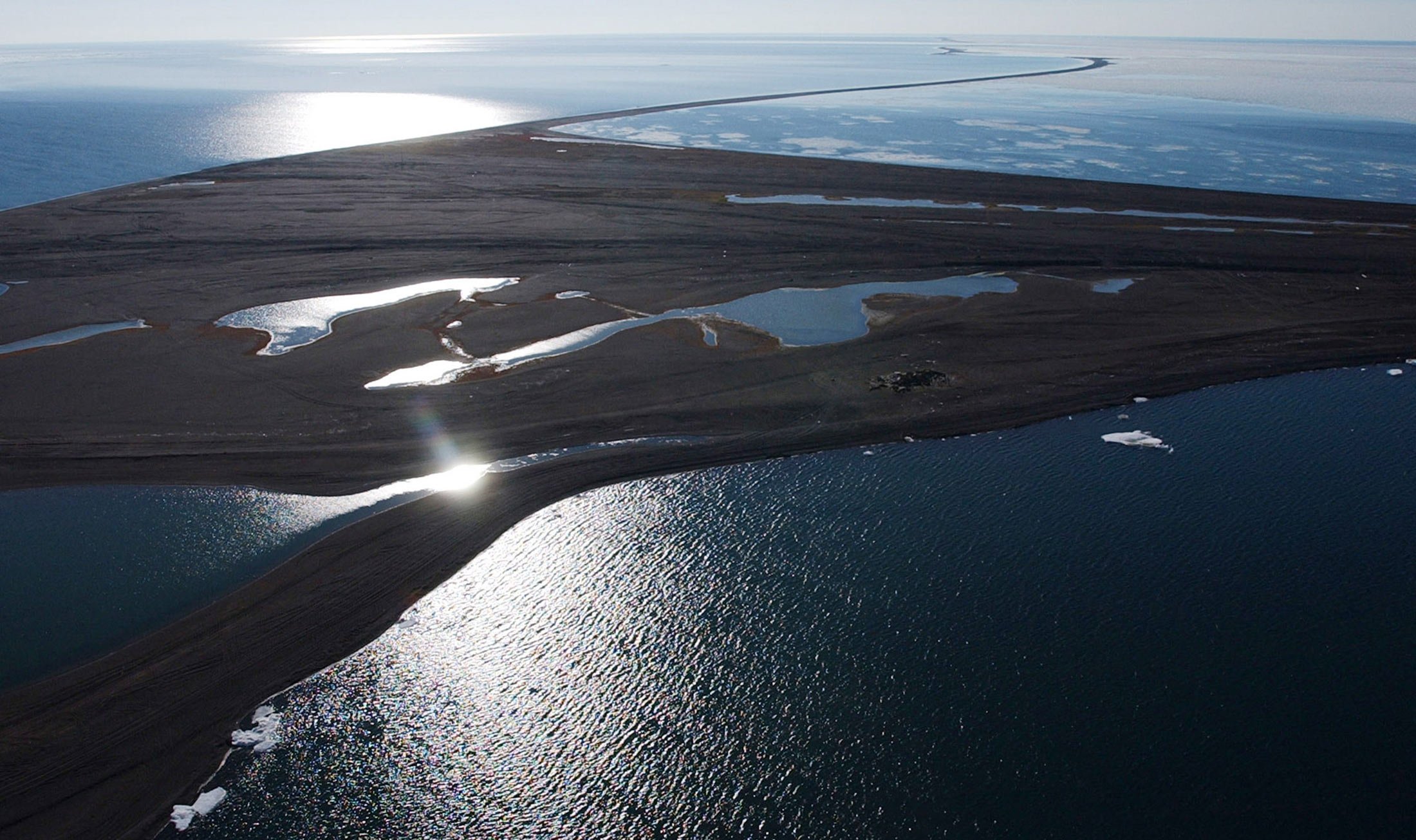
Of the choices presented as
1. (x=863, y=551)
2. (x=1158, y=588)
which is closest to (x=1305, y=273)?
(x=1158, y=588)

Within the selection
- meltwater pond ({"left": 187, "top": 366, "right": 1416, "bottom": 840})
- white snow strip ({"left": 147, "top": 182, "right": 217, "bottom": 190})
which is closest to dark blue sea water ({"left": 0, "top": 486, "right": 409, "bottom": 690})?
meltwater pond ({"left": 187, "top": 366, "right": 1416, "bottom": 840})

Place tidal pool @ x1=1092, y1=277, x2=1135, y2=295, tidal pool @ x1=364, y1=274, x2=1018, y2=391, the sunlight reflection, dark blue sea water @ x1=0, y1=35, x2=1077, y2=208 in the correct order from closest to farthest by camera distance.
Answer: tidal pool @ x1=364, y1=274, x2=1018, y2=391
tidal pool @ x1=1092, y1=277, x2=1135, y2=295
dark blue sea water @ x1=0, y1=35, x2=1077, y2=208
the sunlight reflection

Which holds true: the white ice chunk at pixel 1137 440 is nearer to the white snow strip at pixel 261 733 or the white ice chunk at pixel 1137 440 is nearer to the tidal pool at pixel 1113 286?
the tidal pool at pixel 1113 286

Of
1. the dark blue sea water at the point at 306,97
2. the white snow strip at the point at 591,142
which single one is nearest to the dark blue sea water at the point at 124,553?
the dark blue sea water at the point at 306,97

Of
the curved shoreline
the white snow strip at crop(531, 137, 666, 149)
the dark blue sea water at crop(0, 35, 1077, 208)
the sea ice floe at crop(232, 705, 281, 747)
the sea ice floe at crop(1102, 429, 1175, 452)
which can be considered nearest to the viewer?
the sea ice floe at crop(232, 705, 281, 747)

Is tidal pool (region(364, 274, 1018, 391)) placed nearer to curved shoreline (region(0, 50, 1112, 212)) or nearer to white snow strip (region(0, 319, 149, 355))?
white snow strip (region(0, 319, 149, 355))

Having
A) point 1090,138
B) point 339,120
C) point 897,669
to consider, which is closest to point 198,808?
point 897,669
